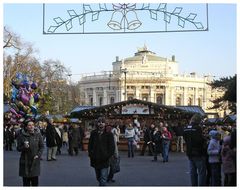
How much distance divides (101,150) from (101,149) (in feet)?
0.06

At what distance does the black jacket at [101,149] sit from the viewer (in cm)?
963

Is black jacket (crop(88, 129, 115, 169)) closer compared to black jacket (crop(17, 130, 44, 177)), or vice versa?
black jacket (crop(17, 130, 44, 177))

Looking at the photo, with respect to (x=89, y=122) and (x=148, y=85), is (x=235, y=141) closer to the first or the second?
(x=89, y=122)

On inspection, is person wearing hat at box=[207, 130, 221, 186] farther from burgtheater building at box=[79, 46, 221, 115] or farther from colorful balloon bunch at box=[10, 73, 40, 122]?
burgtheater building at box=[79, 46, 221, 115]

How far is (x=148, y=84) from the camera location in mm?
100750

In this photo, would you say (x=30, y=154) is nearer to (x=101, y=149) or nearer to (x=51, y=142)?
(x=101, y=149)

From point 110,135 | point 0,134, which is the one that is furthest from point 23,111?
point 0,134

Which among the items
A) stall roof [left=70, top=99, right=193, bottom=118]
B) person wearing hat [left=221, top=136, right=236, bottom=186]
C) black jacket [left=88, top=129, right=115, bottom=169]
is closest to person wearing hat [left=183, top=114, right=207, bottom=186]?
person wearing hat [left=221, top=136, right=236, bottom=186]

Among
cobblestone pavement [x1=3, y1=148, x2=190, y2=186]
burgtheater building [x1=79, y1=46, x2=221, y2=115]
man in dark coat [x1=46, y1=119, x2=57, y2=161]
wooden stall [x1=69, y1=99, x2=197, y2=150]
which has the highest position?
burgtheater building [x1=79, y1=46, x2=221, y2=115]

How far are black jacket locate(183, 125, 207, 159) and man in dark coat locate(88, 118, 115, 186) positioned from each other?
4.79ft

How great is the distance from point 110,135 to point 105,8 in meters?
2.45

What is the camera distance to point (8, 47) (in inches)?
1608

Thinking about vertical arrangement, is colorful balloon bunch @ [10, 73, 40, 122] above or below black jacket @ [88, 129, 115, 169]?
above

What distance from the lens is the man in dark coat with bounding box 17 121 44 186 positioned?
884 cm
